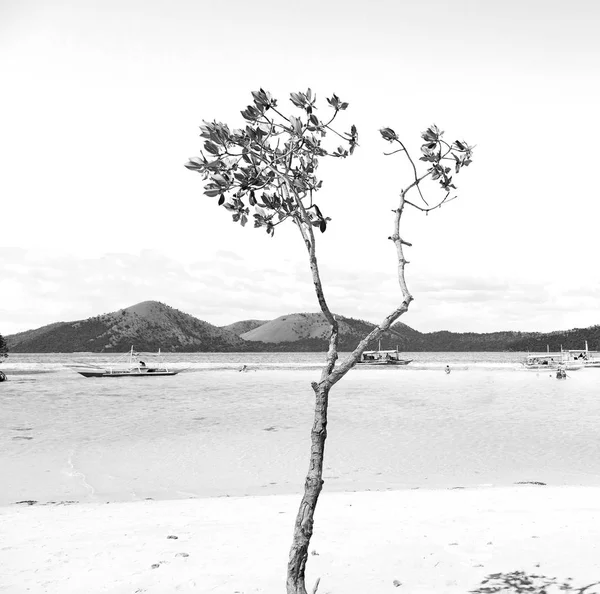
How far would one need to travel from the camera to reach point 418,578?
6281mm

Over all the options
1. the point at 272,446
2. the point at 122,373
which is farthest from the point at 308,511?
the point at 122,373

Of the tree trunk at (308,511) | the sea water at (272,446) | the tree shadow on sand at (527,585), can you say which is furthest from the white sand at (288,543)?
the sea water at (272,446)

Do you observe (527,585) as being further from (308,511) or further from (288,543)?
(288,543)

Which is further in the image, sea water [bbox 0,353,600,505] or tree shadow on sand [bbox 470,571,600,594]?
sea water [bbox 0,353,600,505]

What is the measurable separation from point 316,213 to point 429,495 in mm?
8304

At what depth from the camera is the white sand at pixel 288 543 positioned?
6316mm

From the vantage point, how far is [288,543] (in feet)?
25.5

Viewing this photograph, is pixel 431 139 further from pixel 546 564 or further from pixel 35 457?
pixel 35 457

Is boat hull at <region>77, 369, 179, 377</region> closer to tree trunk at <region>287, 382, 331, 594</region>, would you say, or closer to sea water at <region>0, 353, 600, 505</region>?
sea water at <region>0, 353, 600, 505</region>

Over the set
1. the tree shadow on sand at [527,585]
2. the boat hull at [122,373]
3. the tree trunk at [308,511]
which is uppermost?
the tree trunk at [308,511]

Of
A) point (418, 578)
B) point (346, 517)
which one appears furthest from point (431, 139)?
point (346, 517)

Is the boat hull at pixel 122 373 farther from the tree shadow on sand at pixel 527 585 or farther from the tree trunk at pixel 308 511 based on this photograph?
the tree trunk at pixel 308 511

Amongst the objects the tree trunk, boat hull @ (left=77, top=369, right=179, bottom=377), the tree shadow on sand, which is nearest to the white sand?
the tree shadow on sand

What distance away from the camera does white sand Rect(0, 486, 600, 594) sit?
20.7 ft
